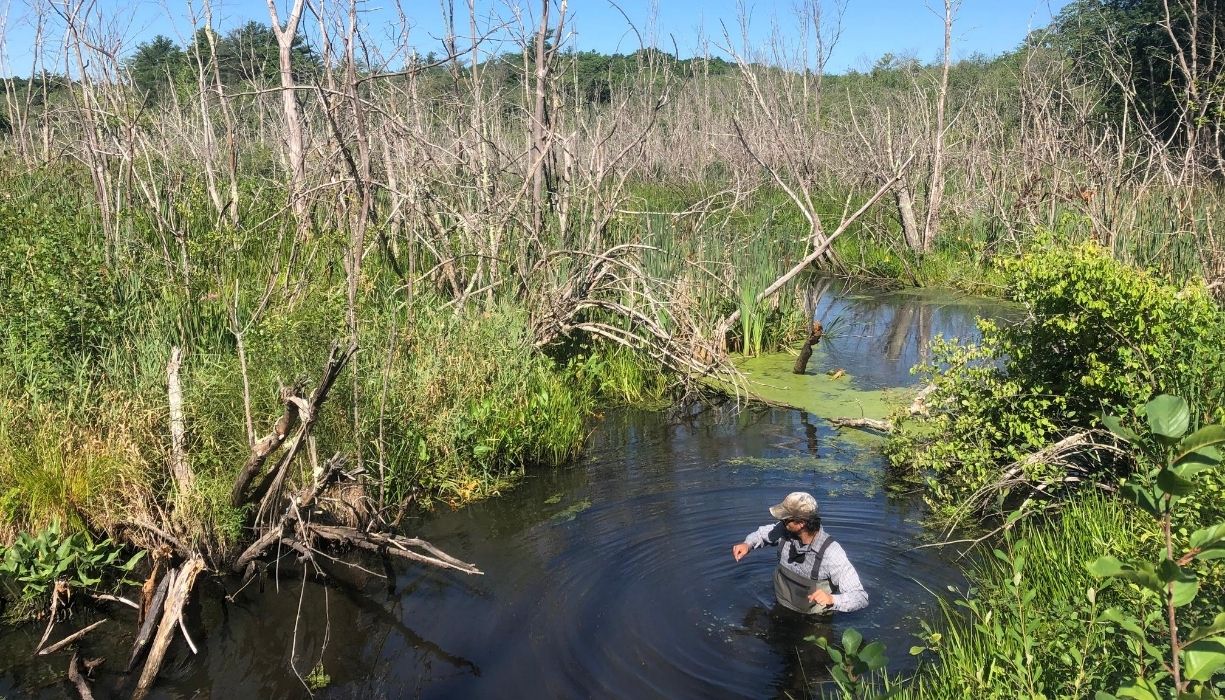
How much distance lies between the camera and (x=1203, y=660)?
1677 millimetres

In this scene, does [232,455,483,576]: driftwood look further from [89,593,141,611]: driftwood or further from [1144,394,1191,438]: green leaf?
[1144,394,1191,438]: green leaf

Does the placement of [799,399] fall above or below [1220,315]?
below

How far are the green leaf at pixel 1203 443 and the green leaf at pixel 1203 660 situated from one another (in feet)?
1.22

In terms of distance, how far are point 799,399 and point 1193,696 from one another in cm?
662

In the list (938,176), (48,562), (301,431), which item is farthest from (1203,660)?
(938,176)

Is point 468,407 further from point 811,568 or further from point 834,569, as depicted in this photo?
point 834,569

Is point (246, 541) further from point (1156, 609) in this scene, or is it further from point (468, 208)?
point (1156, 609)

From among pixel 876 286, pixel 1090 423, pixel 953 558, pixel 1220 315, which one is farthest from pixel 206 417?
pixel 876 286

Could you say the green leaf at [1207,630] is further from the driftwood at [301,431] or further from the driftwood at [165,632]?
the driftwood at [165,632]

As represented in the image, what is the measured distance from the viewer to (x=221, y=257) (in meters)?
6.04

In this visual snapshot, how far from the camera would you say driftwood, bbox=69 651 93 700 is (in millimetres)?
3885

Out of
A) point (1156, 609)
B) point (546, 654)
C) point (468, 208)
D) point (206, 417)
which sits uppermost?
point (468, 208)

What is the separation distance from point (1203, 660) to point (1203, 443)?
1.44ft

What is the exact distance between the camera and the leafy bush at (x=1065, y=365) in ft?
15.4
